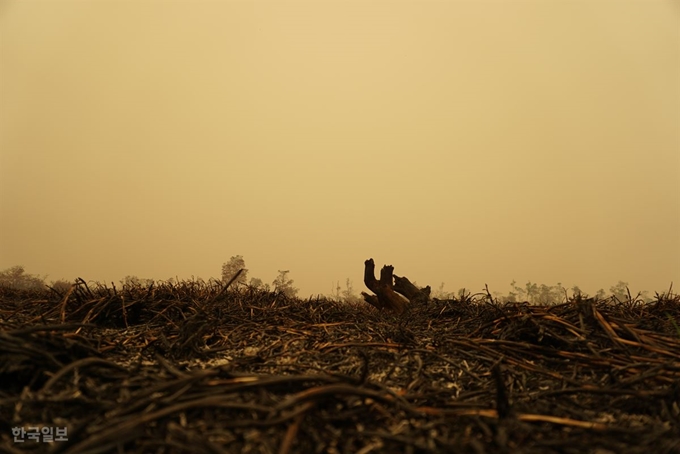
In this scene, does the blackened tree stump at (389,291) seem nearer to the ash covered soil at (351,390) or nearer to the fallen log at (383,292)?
the fallen log at (383,292)

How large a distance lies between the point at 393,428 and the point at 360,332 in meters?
1.25

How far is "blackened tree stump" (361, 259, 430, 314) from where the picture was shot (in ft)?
12.9

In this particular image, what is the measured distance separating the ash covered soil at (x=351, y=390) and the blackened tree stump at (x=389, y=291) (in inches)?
75.9

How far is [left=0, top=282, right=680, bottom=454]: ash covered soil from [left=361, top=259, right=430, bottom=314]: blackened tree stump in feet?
6.33

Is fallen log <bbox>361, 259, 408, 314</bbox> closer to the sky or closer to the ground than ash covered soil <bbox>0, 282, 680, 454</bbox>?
closer to the sky

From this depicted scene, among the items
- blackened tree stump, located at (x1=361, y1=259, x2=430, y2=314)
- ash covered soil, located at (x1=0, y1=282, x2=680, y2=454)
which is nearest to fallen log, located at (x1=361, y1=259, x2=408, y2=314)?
blackened tree stump, located at (x1=361, y1=259, x2=430, y2=314)

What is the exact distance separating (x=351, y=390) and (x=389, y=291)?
307 cm

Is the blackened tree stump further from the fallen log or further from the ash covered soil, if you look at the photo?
the ash covered soil

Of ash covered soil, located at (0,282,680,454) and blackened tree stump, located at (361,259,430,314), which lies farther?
blackened tree stump, located at (361,259,430,314)

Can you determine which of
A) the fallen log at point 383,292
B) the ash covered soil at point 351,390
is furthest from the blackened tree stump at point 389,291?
the ash covered soil at point 351,390

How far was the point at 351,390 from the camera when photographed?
974 millimetres

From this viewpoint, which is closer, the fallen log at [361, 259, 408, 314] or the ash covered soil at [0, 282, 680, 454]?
the ash covered soil at [0, 282, 680, 454]

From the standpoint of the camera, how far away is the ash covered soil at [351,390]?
2.89 ft

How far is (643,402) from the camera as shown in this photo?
1167 mm
